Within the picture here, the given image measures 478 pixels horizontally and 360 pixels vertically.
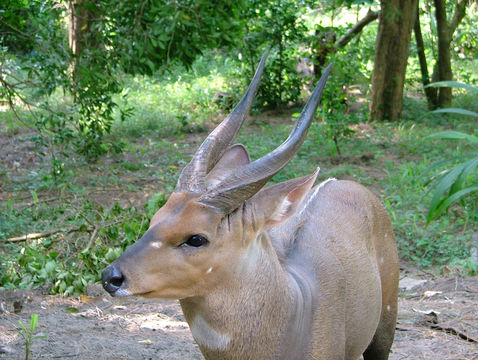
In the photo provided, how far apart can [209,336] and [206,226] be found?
1.39 ft

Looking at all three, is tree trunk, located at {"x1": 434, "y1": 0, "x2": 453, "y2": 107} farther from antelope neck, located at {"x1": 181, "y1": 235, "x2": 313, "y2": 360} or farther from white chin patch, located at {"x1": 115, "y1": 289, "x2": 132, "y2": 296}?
white chin patch, located at {"x1": 115, "y1": 289, "x2": 132, "y2": 296}

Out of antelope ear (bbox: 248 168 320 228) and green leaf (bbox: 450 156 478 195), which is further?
green leaf (bbox: 450 156 478 195)

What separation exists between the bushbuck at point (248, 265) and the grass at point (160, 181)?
2.38 meters

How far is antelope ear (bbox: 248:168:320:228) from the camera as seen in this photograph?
2588 mm

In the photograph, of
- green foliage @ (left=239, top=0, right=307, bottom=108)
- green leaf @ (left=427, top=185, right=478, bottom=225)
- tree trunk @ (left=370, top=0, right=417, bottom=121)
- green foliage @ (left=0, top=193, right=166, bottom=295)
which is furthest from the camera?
green foliage @ (left=239, top=0, right=307, bottom=108)

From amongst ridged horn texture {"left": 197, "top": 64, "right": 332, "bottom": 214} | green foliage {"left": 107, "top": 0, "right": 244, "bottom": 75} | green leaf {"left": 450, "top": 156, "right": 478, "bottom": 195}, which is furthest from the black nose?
green foliage {"left": 107, "top": 0, "right": 244, "bottom": 75}

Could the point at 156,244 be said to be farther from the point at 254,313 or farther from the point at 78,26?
the point at 78,26

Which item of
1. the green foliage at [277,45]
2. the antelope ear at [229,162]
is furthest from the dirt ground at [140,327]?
the green foliage at [277,45]

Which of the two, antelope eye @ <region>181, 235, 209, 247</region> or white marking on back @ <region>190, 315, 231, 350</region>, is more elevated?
antelope eye @ <region>181, 235, 209, 247</region>

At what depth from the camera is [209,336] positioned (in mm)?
2488

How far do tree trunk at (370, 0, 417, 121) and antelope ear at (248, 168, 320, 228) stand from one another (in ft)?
26.5

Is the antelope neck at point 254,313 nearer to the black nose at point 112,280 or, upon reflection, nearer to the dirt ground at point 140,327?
the black nose at point 112,280

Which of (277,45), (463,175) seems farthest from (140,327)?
(277,45)

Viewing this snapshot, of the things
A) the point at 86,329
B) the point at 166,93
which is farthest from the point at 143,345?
the point at 166,93
